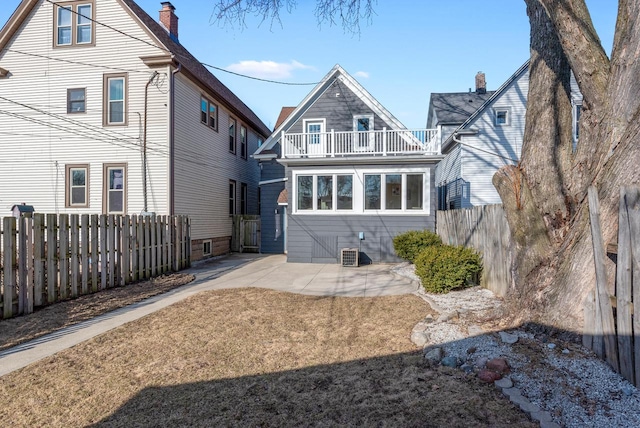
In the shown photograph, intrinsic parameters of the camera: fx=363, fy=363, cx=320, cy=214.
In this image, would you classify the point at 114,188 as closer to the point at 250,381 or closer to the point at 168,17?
the point at 168,17

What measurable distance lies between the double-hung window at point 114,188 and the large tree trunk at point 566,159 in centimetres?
1110

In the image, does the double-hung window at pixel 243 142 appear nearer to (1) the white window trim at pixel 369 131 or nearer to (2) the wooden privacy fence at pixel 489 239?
(1) the white window trim at pixel 369 131

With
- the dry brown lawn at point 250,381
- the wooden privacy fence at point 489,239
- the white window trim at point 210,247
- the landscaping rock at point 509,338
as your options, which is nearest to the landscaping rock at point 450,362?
the dry brown lawn at point 250,381

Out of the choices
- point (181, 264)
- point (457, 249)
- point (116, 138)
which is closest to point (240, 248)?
point (181, 264)

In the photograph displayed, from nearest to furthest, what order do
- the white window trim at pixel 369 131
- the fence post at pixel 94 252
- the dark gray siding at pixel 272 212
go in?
the fence post at pixel 94 252
the white window trim at pixel 369 131
the dark gray siding at pixel 272 212

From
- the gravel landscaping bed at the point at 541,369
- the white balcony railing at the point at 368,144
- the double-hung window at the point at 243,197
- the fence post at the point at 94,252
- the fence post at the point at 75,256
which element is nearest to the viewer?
the gravel landscaping bed at the point at 541,369

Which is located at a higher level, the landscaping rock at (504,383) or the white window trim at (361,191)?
the white window trim at (361,191)

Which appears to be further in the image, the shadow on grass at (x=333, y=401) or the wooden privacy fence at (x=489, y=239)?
the wooden privacy fence at (x=489, y=239)

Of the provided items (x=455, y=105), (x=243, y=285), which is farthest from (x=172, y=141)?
(x=455, y=105)

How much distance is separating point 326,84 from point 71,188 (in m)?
9.68

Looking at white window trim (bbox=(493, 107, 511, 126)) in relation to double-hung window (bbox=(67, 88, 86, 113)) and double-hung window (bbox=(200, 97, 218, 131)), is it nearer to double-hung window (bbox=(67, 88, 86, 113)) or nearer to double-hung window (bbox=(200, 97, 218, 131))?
double-hung window (bbox=(200, 97, 218, 131))

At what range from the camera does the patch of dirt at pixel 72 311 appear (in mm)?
4871

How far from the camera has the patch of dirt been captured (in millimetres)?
4871

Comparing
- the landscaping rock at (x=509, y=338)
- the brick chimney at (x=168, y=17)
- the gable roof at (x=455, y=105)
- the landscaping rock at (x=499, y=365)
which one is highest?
the brick chimney at (x=168, y=17)
